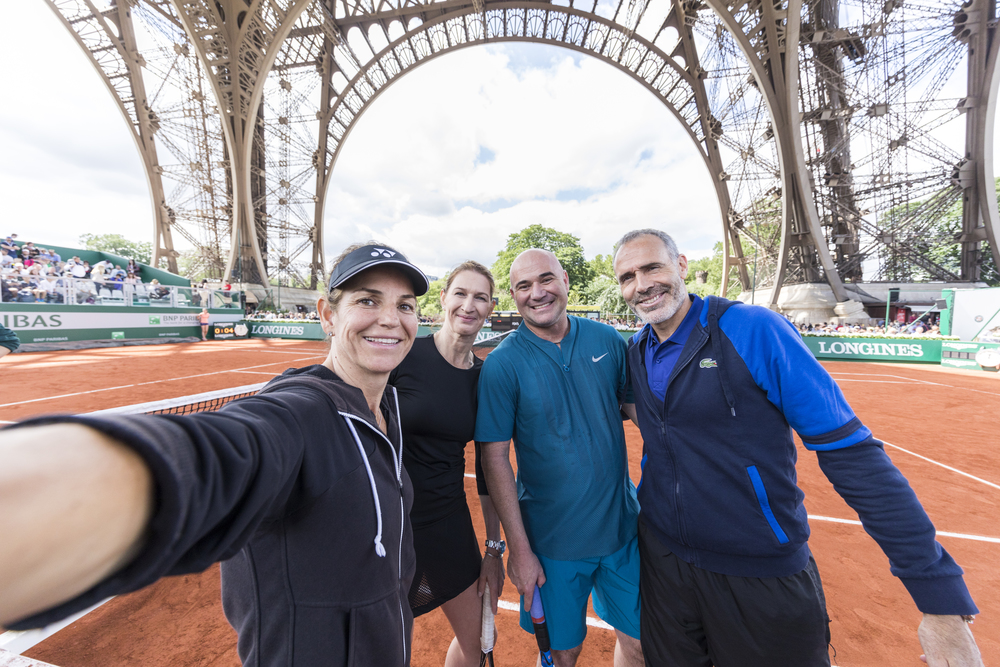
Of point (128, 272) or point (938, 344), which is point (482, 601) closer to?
point (938, 344)

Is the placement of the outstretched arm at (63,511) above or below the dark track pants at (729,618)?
above

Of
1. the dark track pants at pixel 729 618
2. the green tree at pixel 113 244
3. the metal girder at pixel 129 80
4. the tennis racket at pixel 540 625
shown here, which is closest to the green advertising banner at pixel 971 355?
the dark track pants at pixel 729 618

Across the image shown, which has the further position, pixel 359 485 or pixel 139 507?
pixel 359 485

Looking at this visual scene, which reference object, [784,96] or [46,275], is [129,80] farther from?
[784,96]

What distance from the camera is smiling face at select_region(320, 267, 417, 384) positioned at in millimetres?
1263

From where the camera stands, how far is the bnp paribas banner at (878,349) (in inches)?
510

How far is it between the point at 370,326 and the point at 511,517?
120 centimetres

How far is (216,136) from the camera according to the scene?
2373cm

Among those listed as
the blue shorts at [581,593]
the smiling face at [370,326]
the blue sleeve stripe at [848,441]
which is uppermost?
the smiling face at [370,326]

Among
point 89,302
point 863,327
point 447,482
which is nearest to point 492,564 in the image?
point 447,482

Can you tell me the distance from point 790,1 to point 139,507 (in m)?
23.0

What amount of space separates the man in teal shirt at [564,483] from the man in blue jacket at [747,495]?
0.21m

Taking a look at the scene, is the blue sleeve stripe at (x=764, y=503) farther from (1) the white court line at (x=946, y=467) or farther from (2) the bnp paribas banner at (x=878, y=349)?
(2) the bnp paribas banner at (x=878, y=349)

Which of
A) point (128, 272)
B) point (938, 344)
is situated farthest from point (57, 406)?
point (938, 344)
